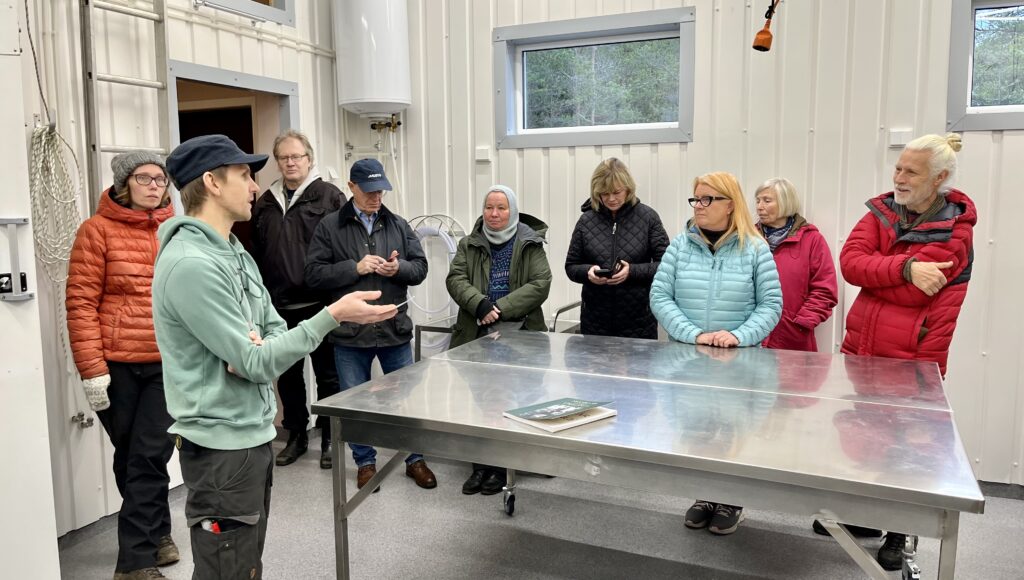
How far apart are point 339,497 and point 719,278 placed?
5.19 ft

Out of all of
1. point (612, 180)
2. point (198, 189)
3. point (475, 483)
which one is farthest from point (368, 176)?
point (198, 189)

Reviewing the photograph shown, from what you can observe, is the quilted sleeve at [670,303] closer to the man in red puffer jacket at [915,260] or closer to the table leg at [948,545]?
the man in red puffer jacket at [915,260]

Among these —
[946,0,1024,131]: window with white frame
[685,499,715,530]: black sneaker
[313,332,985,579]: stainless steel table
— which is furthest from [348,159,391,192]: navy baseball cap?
[946,0,1024,131]: window with white frame

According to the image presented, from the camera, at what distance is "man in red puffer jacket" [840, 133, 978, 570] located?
2701 millimetres

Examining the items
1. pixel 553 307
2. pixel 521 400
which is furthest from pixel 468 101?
pixel 521 400

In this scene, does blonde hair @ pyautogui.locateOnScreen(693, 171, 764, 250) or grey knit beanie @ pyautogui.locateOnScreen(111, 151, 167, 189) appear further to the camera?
blonde hair @ pyautogui.locateOnScreen(693, 171, 764, 250)

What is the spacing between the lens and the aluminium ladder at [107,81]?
3123mm

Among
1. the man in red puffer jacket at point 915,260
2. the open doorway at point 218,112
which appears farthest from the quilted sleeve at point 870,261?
the open doorway at point 218,112

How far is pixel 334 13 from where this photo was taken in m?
4.50

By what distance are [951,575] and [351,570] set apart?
2.06 metres

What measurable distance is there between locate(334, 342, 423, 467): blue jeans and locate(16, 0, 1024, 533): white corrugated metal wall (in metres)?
1.08

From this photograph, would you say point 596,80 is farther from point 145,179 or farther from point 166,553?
point 166,553

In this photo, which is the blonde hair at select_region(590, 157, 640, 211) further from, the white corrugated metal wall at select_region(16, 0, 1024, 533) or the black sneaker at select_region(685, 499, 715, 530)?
the black sneaker at select_region(685, 499, 715, 530)

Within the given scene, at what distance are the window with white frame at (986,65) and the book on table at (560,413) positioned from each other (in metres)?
2.60
